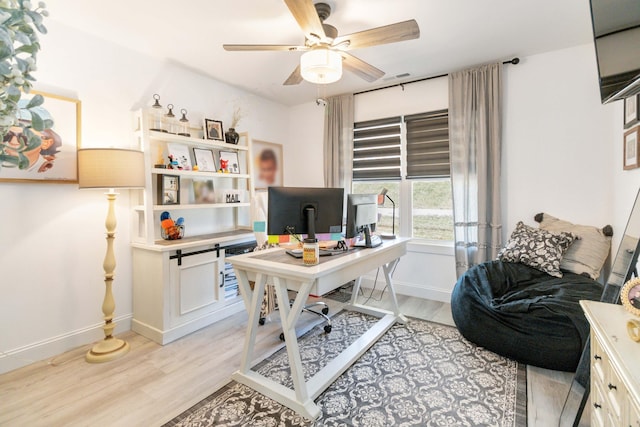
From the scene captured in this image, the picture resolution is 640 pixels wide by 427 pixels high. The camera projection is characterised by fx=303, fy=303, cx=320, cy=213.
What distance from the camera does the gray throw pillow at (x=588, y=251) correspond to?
2631 mm

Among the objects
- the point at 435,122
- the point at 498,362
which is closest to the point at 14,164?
the point at 498,362

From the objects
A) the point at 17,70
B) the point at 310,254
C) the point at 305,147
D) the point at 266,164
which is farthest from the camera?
the point at 305,147

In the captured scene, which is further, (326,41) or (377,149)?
(377,149)


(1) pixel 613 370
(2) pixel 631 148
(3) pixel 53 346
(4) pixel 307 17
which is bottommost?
(3) pixel 53 346

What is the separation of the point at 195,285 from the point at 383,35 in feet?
8.23

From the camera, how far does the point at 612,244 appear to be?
2652mm

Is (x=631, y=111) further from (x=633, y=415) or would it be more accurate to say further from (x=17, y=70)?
(x=17, y=70)

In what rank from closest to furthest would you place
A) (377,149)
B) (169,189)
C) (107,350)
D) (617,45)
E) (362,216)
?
(617,45)
(107,350)
(362,216)
(169,189)
(377,149)

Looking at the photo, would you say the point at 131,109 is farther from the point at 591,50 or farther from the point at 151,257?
the point at 591,50

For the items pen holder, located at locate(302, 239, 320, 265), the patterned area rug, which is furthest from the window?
pen holder, located at locate(302, 239, 320, 265)

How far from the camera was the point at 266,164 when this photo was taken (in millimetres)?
4168

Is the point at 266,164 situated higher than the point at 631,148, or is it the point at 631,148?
the point at 266,164

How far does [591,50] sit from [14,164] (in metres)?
3.96

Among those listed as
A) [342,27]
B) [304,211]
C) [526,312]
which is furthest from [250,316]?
[342,27]
